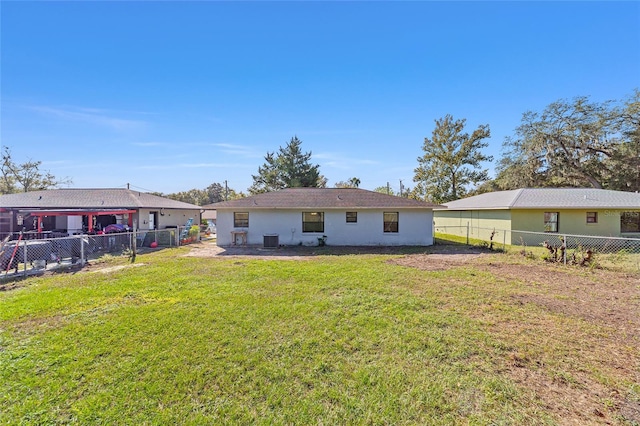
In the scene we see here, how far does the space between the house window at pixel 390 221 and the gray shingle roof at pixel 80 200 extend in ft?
50.3

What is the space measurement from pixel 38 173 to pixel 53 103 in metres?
33.4

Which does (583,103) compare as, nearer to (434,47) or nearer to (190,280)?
(434,47)

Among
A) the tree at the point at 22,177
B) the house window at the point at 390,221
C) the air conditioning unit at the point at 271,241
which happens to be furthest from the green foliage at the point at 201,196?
the house window at the point at 390,221

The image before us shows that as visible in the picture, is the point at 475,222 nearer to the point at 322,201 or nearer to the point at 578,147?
the point at 322,201

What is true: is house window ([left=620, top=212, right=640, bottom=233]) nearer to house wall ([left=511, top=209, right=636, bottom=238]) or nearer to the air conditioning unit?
house wall ([left=511, top=209, right=636, bottom=238])

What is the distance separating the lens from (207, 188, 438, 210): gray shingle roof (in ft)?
46.7

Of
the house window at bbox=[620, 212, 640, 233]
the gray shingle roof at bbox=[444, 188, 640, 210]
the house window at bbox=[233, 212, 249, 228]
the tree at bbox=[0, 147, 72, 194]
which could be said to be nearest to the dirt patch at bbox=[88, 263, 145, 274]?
the house window at bbox=[233, 212, 249, 228]

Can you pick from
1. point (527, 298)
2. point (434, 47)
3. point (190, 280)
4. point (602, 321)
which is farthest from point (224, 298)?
point (434, 47)

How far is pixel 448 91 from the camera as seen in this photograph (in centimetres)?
1570

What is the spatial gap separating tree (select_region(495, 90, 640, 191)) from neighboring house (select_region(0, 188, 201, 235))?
97.9 feet

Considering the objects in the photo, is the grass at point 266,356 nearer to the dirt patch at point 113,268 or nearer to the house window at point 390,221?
the dirt patch at point 113,268

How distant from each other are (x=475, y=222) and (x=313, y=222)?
1209 cm

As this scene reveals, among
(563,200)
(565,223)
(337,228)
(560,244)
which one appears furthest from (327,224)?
(563,200)

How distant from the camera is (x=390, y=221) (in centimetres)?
1491
